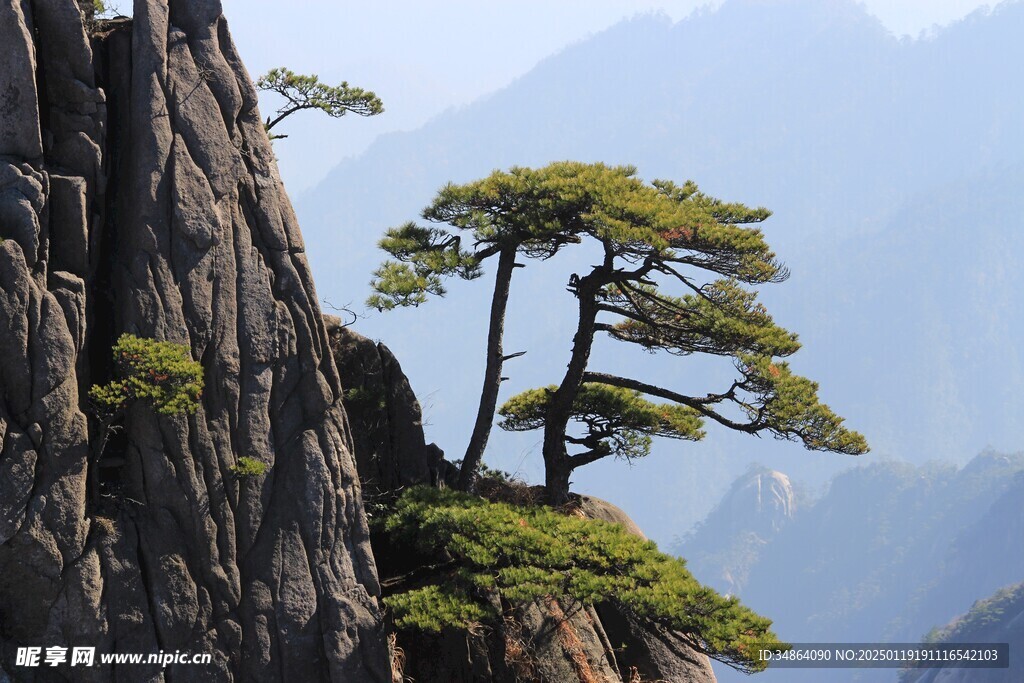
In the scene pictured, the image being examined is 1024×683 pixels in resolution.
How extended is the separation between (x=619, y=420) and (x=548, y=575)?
4.00 meters

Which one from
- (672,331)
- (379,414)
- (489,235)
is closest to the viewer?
(489,235)

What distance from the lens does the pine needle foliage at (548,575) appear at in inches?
349

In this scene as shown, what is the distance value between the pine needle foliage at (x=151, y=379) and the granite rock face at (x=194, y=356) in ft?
1.09

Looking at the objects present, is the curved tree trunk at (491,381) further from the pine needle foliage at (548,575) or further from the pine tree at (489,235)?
the pine needle foliage at (548,575)

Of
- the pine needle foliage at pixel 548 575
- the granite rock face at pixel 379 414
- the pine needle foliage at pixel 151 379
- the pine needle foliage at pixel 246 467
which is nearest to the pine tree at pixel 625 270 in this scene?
the granite rock face at pixel 379 414

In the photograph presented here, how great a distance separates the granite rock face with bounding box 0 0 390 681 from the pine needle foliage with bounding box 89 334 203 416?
33 cm

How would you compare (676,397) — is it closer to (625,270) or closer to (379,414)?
(625,270)

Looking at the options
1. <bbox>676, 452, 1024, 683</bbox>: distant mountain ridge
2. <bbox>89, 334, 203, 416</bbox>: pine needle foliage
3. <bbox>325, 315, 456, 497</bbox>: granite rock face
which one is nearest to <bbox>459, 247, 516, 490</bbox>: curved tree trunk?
<bbox>325, 315, 456, 497</bbox>: granite rock face

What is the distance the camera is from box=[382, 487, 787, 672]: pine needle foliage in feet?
29.1

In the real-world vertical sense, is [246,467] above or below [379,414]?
below

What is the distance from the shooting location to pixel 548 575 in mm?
9125

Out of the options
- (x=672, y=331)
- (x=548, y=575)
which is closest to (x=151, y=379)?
(x=548, y=575)

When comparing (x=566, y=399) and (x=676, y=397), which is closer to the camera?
(x=676, y=397)

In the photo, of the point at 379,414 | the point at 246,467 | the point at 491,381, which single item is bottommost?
the point at 246,467
